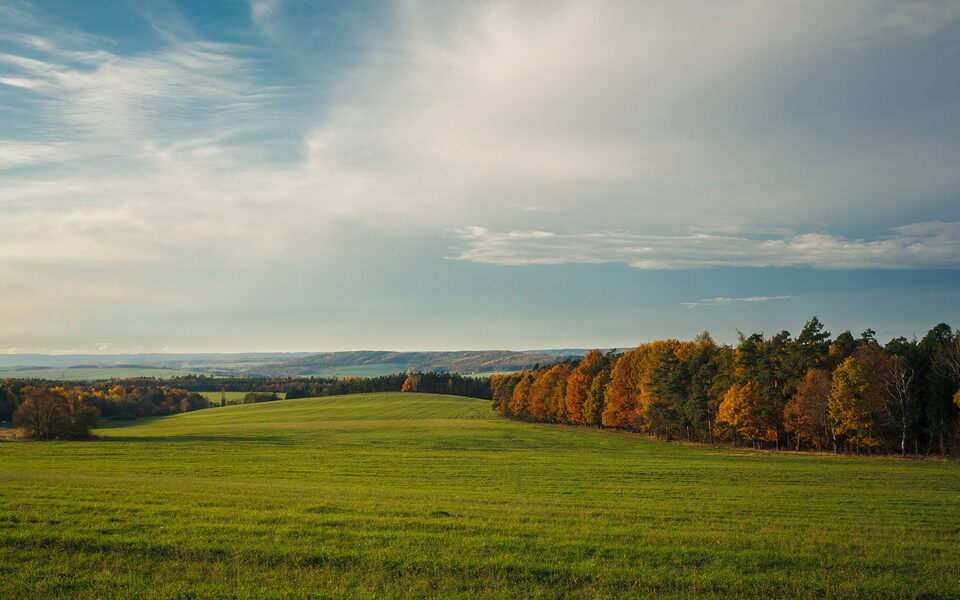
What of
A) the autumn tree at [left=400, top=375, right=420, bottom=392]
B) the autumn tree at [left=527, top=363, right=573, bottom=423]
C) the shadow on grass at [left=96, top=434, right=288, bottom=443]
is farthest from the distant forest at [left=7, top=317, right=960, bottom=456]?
the autumn tree at [left=400, top=375, right=420, bottom=392]

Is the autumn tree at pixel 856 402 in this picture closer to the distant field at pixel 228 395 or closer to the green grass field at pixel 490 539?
the green grass field at pixel 490 539

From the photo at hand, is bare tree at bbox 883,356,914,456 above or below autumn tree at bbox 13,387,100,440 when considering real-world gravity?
above

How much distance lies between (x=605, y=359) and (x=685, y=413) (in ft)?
75.6

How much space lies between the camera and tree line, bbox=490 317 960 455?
→ 4566cm

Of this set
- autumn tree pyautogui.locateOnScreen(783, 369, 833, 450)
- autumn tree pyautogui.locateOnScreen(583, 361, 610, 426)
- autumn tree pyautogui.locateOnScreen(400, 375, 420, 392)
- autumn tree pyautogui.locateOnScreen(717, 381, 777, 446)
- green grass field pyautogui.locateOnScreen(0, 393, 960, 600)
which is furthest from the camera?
autumn tree pyautogui.locateOnScreen(400, 375, 420, 392)

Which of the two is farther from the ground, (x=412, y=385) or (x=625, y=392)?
(x=625, y=392)

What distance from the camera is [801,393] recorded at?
1969 inches

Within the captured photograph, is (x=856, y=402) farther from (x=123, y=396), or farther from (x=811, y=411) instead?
(x=123, y=396)

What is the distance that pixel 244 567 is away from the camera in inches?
430

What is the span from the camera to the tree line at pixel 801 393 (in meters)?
45.7

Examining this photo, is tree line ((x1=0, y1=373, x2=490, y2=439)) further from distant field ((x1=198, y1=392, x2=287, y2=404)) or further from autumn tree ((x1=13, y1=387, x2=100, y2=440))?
distant field ((x1=198, y1=392, x2=287, y2=404))

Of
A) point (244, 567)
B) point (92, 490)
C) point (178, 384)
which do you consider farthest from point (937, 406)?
point (178, 384)

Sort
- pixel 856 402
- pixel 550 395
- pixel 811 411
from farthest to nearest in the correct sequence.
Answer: pixel 550 395, pixel 811 411, pixel 856 402

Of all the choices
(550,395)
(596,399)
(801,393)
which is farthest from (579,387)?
(801,393)
